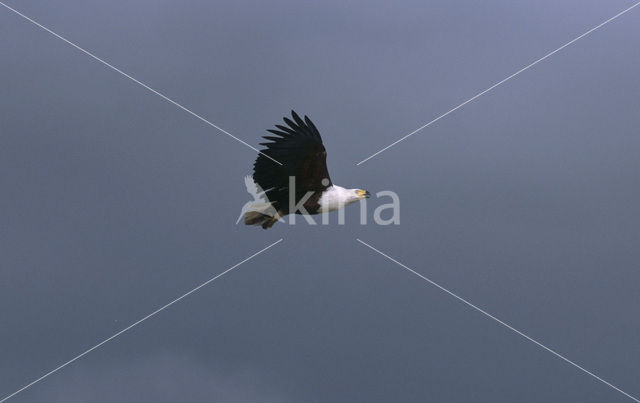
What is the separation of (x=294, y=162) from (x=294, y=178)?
0.32 metres

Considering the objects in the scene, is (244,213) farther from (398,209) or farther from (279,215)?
(398,209)

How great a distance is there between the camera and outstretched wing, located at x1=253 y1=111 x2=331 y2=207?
30344 mm

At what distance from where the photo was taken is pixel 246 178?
101 ft

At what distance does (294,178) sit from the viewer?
3072 cm

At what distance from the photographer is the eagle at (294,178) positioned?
30375 millimetres

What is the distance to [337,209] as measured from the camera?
31.0 meters

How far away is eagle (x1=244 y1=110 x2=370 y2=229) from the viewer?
99.7 ft

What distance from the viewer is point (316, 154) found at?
30.5 metres

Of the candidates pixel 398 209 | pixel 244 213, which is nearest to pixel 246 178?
pixel 244 213

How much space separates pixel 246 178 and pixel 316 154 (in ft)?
4.58

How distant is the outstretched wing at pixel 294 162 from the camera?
30.3m

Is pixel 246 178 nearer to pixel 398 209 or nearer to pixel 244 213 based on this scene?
pixel 244 213

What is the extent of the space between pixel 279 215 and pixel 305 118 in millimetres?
1891

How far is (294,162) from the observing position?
100ft
